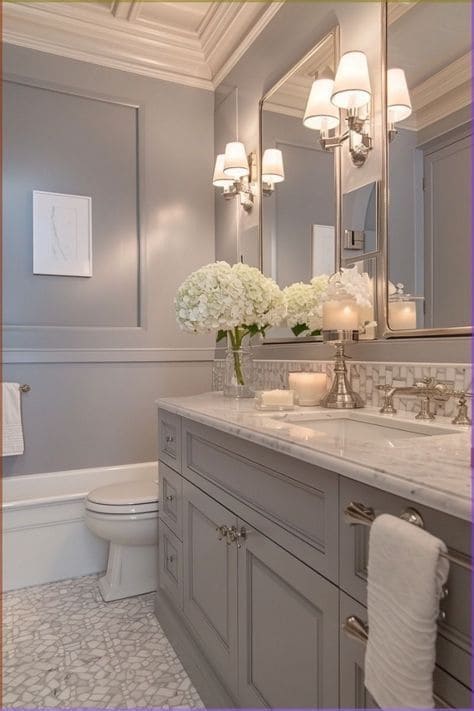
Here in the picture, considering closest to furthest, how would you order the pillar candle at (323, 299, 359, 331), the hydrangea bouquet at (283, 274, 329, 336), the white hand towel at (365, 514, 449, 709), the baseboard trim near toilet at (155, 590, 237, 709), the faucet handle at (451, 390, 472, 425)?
the white hand towel at (365, 514, 449, 709), the faucet handle at (451, 390, 472, 425), the baseboard trim near toilet at (155, 590, 237, 709), the pillar candle at (323, 299, 359, 331), the hydrangea bouquet at (283, 274, 329, 336)

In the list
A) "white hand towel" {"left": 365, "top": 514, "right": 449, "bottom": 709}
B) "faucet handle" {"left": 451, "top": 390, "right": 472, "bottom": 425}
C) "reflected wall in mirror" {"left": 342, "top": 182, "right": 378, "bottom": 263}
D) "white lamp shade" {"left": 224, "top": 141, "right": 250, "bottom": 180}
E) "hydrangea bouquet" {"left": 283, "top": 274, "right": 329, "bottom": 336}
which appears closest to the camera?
"white hand towel" {"left": 365, "top": 514, "right": 449, "bottom": 709}

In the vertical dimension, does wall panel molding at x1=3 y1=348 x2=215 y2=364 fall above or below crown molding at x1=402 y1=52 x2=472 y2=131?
below

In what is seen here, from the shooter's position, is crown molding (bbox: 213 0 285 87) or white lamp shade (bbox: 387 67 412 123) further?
crown molding (bbox: 213 0 285 87)

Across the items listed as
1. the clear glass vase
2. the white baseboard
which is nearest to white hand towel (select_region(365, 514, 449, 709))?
the clear glass vase

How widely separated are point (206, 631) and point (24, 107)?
237 cm

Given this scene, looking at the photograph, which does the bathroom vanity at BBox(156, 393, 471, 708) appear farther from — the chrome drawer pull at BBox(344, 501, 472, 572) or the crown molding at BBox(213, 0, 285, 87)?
the crown molding at BBox(213, 0, 285, 87)

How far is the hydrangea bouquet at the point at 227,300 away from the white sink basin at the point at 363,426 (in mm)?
531

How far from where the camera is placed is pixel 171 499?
177cm

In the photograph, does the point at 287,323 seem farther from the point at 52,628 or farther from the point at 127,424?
the point at 52,628

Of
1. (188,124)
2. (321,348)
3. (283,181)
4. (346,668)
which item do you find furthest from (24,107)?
(346,668)

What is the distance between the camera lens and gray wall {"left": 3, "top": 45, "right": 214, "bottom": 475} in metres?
2.32

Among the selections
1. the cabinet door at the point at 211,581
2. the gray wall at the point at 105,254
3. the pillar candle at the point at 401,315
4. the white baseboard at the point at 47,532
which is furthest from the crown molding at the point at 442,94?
the white baseboard at the point at 47,532

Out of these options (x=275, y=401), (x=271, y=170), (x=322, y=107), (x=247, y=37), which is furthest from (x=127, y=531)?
(x=247, y=37)

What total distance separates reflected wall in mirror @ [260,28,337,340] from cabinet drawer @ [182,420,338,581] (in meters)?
0.84
